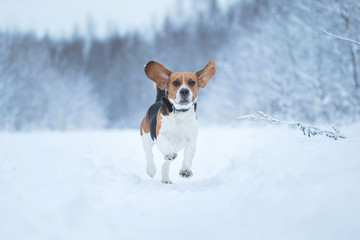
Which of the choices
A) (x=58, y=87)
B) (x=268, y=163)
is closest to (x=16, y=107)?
(x=58, y=87)

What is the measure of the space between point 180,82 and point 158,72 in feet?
1.30

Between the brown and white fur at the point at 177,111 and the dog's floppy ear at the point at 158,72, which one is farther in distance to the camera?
the dog's floppy ear at the point at 158,72

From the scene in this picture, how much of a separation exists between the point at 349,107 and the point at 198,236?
374 inches

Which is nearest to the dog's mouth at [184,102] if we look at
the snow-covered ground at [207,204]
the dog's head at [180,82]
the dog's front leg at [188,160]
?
the dog's head at [180,82]

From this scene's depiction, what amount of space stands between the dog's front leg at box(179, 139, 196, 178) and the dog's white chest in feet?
0.25

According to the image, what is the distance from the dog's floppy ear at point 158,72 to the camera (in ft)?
11.8

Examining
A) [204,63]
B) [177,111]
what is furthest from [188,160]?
[204,63]

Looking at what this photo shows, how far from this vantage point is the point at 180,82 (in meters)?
3.38

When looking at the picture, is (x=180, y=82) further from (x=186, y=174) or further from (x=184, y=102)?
(x=186, y=174)

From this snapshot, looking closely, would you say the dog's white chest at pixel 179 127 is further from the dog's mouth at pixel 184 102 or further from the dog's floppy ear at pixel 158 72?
the dog's floppy ear at pixel 158 72

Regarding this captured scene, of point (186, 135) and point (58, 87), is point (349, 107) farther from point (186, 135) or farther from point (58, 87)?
point (58, 87)

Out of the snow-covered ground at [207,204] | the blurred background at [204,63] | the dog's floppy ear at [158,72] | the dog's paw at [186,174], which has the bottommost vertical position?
the snow-covered ground at [207,204]

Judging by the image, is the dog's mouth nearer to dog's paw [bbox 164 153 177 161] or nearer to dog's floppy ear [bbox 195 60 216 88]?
dog's floppy ear [bbox 195 60 216 88]

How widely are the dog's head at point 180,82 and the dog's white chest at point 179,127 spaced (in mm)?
153
